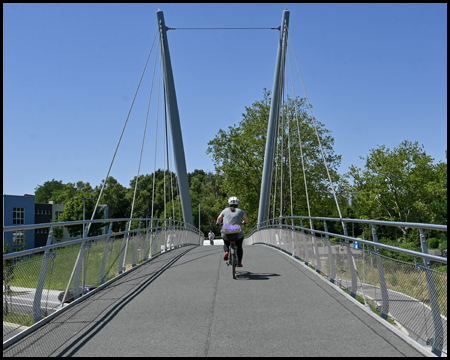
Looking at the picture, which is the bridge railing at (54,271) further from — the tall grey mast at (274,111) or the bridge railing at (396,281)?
the tall grey mast at (274,111)

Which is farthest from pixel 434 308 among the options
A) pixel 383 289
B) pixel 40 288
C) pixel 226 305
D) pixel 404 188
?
pixel 404 188

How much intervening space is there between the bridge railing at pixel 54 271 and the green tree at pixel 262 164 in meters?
28.8

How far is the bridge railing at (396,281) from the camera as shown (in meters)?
4.64

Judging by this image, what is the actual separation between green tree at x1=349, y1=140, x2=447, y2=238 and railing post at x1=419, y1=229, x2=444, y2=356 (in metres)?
43.7

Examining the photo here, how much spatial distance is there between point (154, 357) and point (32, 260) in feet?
7.25

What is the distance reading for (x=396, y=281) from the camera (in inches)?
224

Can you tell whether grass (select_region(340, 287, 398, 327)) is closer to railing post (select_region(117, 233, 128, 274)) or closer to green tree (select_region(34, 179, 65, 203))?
railing post (select_region(117, 233, 128, 274))

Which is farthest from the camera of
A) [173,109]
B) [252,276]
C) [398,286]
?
[173,109]

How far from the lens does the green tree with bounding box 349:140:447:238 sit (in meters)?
46.9

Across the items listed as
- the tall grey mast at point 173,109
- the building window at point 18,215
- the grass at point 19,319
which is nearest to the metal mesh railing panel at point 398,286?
the grass at point 19,319

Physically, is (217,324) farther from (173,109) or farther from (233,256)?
(173,109)

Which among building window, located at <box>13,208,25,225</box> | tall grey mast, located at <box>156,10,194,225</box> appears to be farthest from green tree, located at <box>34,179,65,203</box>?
tall grey mast, located at <box>156,10,194,225</box>

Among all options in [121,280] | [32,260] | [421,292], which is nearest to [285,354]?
[421,292]

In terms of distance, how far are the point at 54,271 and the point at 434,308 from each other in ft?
14.2
